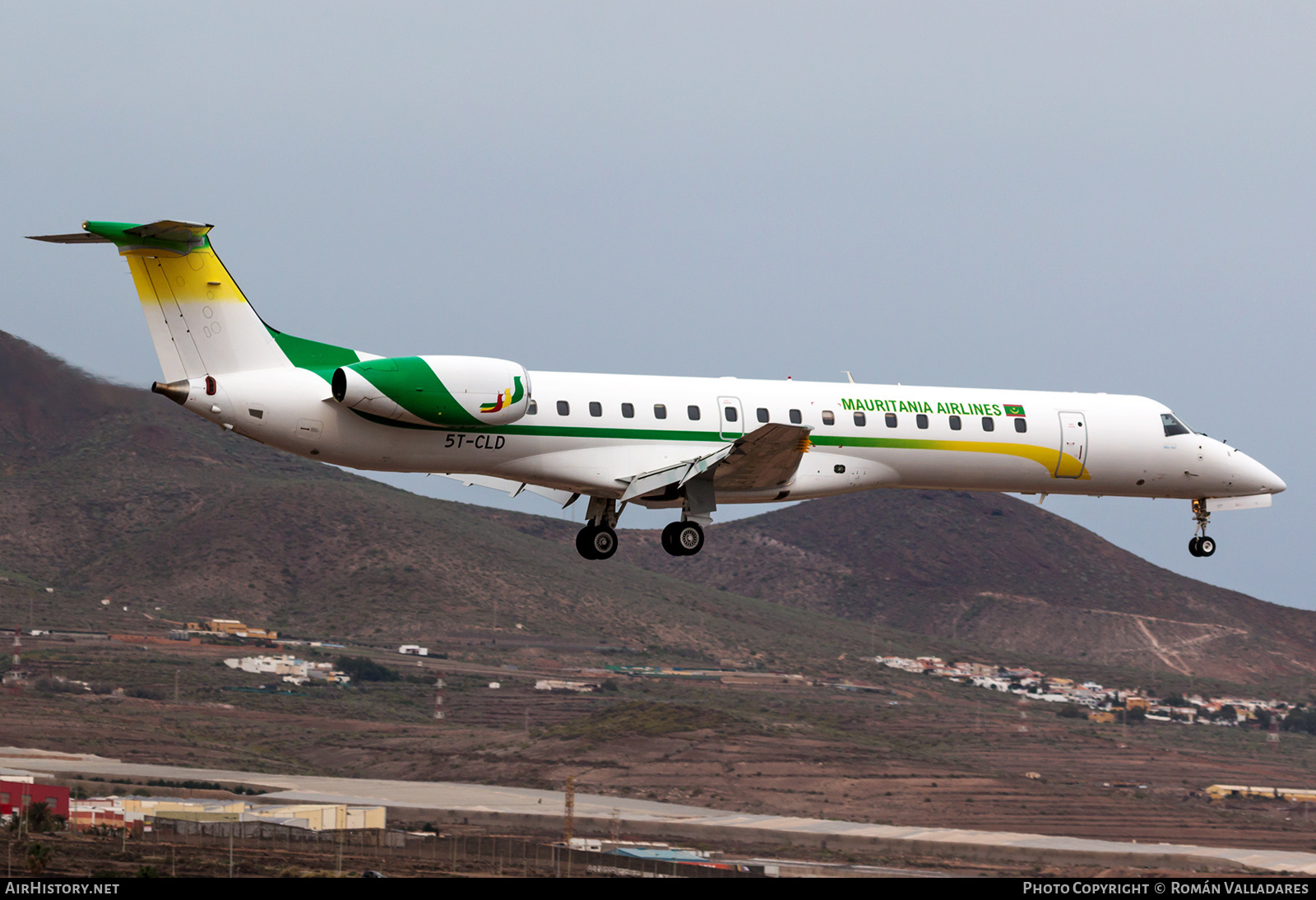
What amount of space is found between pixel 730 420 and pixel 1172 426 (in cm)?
1147

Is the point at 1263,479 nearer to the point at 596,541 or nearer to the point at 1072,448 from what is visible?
the point at 1072,448

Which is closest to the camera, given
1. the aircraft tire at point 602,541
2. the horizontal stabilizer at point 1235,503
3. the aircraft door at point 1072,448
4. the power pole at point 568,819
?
the aircraft tire at point 602,541

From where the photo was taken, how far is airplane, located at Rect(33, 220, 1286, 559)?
29.3m

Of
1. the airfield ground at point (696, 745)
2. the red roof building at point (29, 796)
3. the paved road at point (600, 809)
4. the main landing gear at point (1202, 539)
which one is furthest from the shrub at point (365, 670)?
the main landing gear at point (1202, 539)

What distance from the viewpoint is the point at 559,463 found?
31297 millimetres

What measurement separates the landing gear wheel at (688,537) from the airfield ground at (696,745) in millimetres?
56231

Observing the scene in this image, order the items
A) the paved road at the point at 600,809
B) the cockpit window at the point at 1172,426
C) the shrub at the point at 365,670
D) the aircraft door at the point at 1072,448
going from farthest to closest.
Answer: the shrub at the point at 365,670, the paved road at the point at 600,809, the cockpit window at the point at 1172,426, the aircraft door at the point at 1072,448

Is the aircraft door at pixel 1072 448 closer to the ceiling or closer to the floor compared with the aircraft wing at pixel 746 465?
closer to the ceiling

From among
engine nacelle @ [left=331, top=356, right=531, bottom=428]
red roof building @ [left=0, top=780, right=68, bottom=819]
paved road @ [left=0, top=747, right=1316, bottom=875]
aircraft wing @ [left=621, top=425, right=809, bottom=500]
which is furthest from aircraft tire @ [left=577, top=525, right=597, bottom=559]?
red roof building @ [left=0, top=780, right=68, bottom=819]

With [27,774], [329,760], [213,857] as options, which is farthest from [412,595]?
[213,857]

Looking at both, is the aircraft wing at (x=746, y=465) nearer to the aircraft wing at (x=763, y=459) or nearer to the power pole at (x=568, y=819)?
the aircraft wing at (x=763, y=459)

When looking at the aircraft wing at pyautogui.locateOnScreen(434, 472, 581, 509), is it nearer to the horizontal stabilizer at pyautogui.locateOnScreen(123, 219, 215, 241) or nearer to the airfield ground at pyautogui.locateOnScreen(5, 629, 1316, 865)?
the horizontal stabilizer at pyautogui.locateOnScreen(123, 219, 215, 241)

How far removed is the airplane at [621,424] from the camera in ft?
96.2

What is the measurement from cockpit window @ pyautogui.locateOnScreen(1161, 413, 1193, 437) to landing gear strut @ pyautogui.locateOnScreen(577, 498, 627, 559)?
13.2 meters
